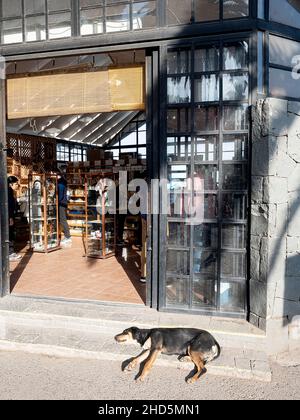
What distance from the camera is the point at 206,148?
12.9 ft

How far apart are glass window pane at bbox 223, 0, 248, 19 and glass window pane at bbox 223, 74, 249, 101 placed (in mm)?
609

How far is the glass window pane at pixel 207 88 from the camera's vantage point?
3.87m

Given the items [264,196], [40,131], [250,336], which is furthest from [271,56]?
[40,131]

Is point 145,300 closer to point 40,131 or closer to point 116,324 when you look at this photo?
point 116,324

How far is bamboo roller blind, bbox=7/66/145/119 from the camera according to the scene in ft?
14.2

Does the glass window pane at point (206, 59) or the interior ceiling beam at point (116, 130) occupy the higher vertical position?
the interior ceiling beam at point (116, 130)

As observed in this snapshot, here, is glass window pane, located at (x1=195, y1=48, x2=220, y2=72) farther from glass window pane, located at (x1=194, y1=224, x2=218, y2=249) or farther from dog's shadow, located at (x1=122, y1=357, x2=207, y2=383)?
dog's shadow, located at (x1=122, y1=357, x2=207, y2=383)

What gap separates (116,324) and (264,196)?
206 cm

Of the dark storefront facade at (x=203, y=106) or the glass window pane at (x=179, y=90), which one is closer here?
the dark storefront facade at (x=203, y=106)

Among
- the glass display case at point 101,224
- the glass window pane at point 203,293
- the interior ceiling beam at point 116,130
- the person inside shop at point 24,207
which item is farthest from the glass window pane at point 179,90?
the interior ceiling beam at point 116,130

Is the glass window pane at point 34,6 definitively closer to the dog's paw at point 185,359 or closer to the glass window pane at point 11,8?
the glass window pane at point 11,8

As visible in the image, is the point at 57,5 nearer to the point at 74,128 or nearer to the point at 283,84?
the point at 283,84

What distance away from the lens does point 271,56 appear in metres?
3.81

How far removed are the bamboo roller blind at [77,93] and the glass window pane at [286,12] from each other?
5.03 feet
